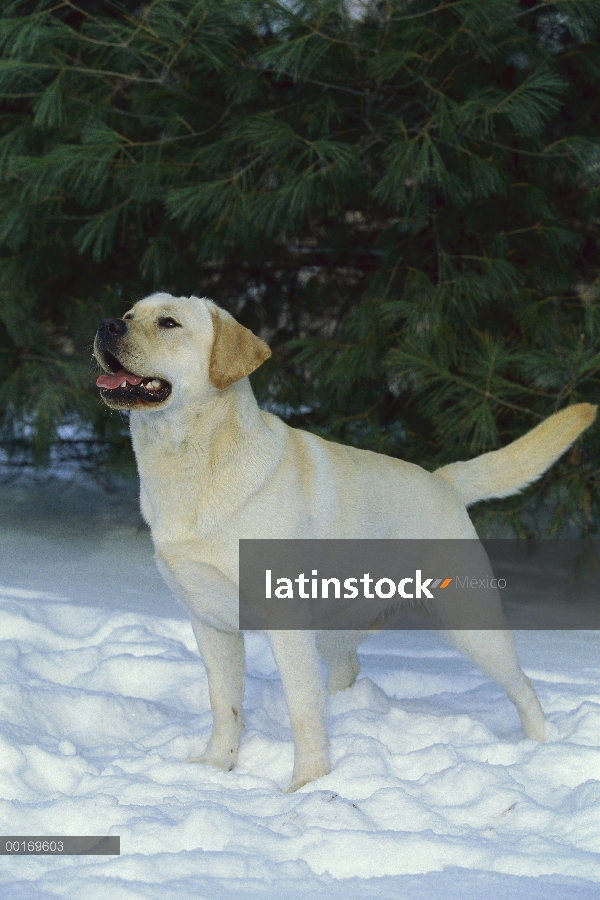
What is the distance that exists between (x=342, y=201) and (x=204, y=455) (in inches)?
74.9

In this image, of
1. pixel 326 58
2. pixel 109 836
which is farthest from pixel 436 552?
pixel 326 58

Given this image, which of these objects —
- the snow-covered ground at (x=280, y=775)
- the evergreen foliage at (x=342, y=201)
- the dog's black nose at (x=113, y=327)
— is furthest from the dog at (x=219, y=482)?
the evergreen foliage at (x=342, y=201)

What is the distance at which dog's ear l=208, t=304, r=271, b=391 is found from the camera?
2.29 m

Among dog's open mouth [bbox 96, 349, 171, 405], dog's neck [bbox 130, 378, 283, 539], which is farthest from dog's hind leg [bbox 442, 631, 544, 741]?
dog's open mouth [bbox 96, 349, 171, 405]

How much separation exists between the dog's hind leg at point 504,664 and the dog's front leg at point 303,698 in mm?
472

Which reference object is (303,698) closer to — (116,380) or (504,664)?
(504,664)

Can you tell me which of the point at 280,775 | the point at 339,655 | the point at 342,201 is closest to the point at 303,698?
the point at 280,775

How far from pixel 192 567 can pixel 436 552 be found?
2.22 feet

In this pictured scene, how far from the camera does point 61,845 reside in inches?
76.0

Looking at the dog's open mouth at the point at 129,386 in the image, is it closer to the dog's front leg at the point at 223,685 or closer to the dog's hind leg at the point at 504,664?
the dog's front leg at the point at 223,685

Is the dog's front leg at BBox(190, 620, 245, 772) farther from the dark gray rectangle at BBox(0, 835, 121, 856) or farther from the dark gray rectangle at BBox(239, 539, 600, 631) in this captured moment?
the dark gray rectangle at BBox(0, 835, 121, 856)

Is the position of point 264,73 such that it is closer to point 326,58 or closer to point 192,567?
point 326,58

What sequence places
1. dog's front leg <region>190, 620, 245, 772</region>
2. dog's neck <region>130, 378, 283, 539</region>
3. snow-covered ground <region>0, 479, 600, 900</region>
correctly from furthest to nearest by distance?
dog's front leg <region>190, 620, 245, 772</region>, dog's neck <region>130, 378, 283, 539</region>, snow-covered ground <region>0, 479, 600, 900</region>

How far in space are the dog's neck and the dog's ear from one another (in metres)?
0.06
